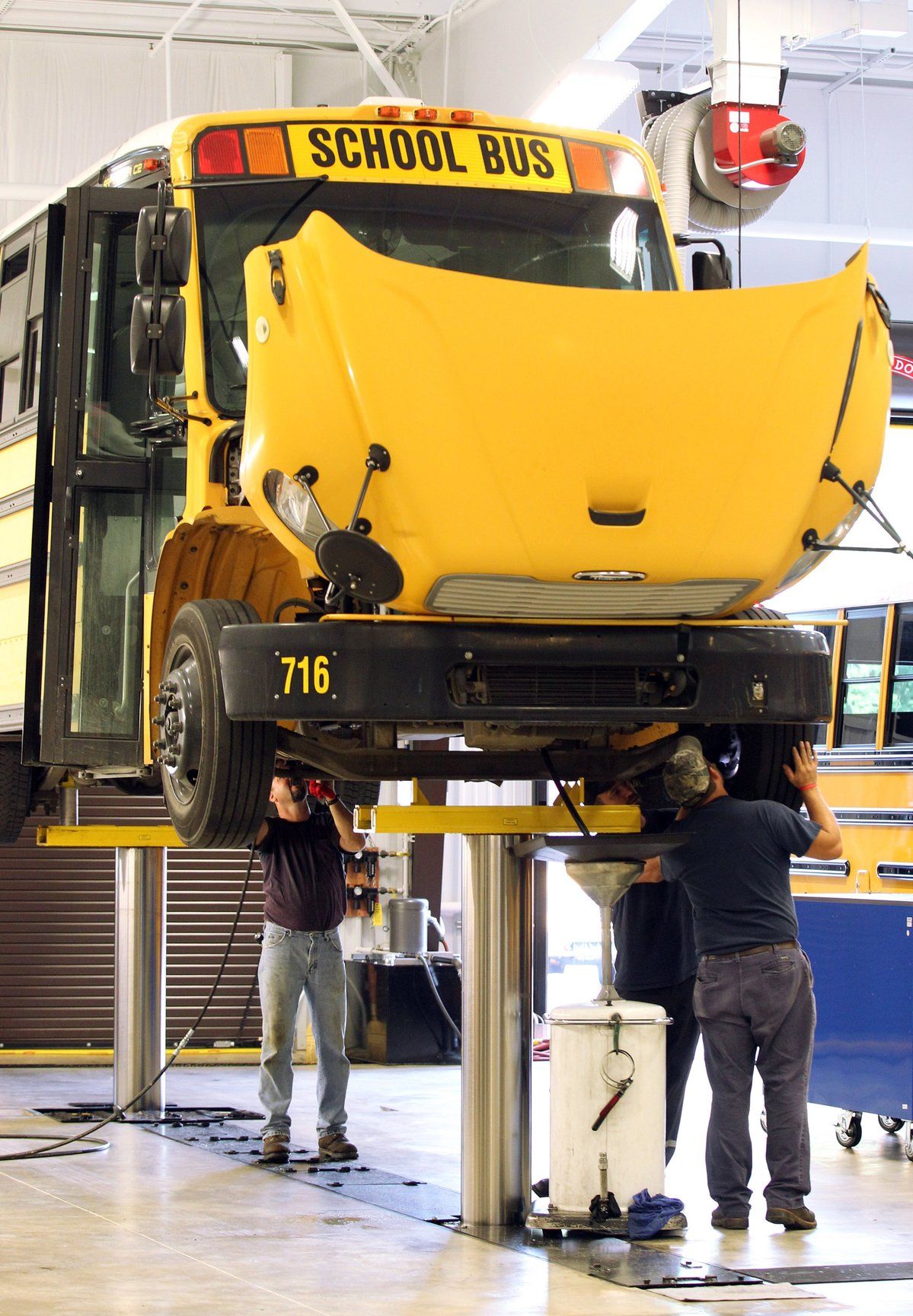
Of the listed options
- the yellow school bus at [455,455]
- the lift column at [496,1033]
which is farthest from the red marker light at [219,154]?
the lift column at [496,1033]

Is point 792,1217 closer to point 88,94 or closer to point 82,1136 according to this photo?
→ point 82,1136

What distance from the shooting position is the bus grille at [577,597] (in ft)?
16.0

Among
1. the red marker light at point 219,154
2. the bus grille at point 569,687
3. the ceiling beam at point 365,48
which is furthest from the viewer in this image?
the ceiling beam at point 365,48

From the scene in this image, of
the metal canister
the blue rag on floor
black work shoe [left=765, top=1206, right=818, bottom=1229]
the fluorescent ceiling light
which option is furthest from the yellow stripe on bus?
the metal canister

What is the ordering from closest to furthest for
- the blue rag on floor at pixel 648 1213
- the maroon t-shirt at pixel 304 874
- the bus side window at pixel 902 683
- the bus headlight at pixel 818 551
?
the bus headlight at pixel 818 551 → the blue rag on floor at pixel 648 1213 → the maroon t-shirt at pixel 304 874 → the bus side window at pixel 902 683

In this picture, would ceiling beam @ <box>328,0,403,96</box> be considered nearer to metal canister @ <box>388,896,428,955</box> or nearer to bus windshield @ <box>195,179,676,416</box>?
metal canister @ <box>388,896,428,955</box>

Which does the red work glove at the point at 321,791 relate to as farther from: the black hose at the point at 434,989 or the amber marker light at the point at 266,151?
the black hose at the point at 434,989

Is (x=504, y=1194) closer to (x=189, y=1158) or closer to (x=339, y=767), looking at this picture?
(x=339, y=767)

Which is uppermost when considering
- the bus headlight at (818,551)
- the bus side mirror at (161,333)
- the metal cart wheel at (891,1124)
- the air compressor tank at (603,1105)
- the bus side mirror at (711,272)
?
the bus side mirror at (711,272)

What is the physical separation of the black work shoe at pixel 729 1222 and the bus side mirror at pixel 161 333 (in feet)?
11.8

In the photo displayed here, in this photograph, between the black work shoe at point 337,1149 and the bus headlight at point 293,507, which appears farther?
the black work shoe at point 337,1149

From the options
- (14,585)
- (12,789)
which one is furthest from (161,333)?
(12,789)

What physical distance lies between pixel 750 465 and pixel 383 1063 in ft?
28.5

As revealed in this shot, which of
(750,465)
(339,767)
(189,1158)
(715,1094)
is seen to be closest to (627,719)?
(750,465)
